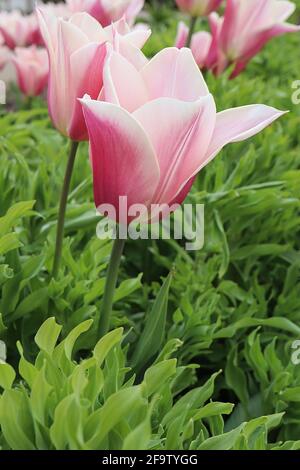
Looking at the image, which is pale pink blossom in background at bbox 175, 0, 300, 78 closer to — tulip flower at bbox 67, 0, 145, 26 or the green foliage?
tulip flower at bbox 67, 0, 145, 26

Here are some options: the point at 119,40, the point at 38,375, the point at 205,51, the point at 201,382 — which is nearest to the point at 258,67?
the point at 205,51

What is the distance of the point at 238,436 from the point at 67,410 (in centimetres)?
18

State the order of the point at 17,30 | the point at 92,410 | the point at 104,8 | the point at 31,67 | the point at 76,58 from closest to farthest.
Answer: the point at 92,410
the point at 76,58
the point at 104,8
the point at 31,67
the point at 17,30

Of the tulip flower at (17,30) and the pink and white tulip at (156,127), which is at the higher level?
the pink and white tulip at (156,127)

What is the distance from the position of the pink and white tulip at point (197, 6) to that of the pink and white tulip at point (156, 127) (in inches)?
28.9

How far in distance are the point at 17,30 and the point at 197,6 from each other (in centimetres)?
55

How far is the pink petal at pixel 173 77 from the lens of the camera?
687mm

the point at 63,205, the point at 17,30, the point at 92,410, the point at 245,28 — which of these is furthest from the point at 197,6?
the point at 92,410

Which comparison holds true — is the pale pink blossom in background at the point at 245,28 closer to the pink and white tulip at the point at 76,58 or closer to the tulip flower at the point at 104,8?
the tulip flower at the point at 104,8

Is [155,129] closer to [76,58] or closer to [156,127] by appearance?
[156,127]

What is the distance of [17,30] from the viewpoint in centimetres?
177

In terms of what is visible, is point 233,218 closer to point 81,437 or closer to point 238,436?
point 238,436

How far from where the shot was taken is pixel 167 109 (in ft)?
2.07

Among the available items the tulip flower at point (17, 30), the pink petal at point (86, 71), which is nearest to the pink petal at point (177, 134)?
the pink petal at point (86, 71)
